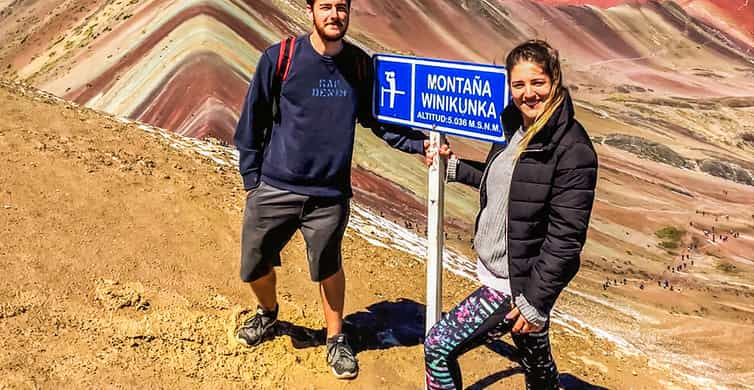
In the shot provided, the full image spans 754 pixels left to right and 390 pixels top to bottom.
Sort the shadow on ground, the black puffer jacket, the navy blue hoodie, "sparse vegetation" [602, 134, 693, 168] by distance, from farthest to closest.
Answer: "sparse vegetation" [602, 134, 693, 168]
the shadow on ground
the navy blue hoodie
the black puffer jacket

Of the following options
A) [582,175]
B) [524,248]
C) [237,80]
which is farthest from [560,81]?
[237,80]

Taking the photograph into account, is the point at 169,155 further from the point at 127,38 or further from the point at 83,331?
the point at 127,38

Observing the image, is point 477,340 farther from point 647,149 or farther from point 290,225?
point 647,149

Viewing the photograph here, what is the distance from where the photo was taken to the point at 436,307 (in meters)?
3.50

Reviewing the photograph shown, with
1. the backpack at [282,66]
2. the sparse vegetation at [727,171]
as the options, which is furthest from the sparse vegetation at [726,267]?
the backpack at [282,66]

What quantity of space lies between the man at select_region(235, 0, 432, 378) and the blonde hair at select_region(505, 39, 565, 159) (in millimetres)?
774

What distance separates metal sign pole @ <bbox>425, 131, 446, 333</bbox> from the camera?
3.33 metres

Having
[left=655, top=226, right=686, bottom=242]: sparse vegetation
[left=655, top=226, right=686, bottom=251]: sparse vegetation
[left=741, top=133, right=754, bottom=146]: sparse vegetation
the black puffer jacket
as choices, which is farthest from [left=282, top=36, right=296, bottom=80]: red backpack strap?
[left=741, top=133, right=754, bottom=146]: sparse vegetation

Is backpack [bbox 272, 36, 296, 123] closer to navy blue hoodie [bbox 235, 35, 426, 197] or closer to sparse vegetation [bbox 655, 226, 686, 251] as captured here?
navy blue hoodie [bbox 235, 35, 426, 197]

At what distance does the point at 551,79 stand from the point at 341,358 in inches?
72.8

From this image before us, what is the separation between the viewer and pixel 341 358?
3.69 m

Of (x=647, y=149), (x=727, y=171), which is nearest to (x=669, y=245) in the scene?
(x=647, y=149)

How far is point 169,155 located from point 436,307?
377 cm

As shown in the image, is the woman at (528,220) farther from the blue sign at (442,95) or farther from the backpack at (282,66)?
the backpack at (282,66)
